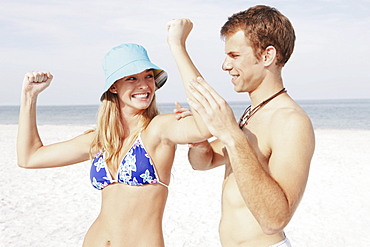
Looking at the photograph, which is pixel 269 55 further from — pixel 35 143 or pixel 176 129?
pixel 35 143

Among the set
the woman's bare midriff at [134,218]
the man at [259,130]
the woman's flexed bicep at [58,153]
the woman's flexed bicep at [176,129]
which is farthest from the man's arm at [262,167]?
the woman's flexed bicep at [58,153]

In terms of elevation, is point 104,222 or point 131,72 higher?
point 131,72

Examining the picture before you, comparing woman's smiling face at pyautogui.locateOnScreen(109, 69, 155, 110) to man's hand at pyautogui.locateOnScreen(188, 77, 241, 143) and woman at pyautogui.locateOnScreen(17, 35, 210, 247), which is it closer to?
woman at pyautogui.locateOnScreen(17, 35, 210, 247)

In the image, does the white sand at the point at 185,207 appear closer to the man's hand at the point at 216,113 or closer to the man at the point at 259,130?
the man at the point at 259,130

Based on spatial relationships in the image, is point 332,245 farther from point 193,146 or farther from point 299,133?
point 299,133

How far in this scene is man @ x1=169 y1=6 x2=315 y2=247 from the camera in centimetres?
181

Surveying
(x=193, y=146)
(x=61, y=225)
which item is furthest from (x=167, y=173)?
(x=61, y=225)

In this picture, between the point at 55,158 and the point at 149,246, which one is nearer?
the point at 149,246

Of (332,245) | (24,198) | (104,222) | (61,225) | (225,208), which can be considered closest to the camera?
(225,208)

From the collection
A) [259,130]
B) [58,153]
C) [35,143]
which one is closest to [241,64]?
[259,130]

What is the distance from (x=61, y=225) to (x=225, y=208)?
217 inches

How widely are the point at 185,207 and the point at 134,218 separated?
5.45 m

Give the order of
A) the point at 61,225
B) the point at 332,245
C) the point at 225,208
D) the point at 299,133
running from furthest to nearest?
the point at 61,225 → the point at 332,245 → the point at 225,208 → the point at 299,133

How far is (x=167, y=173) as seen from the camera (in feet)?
9.41
